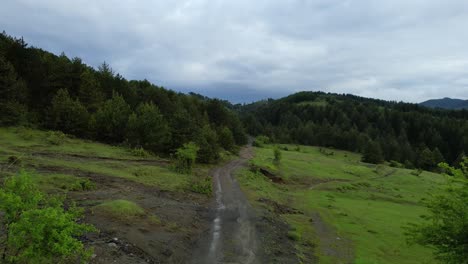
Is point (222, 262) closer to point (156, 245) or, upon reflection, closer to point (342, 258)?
point (156, 245)

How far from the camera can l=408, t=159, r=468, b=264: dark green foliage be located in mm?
19203

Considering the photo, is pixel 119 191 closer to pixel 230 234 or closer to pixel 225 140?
pixel 230 234

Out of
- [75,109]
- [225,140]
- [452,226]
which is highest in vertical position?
[75,109]

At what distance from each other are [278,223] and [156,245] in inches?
618

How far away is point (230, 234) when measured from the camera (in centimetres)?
3077

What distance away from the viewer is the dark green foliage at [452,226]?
19.2 metres

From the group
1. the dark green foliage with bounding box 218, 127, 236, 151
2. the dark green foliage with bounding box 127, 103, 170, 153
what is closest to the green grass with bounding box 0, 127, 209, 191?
the dark green foliage with bounding box 127, 103, 170, 153

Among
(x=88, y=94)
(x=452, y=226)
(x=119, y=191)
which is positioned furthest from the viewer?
(x=88, y=94)

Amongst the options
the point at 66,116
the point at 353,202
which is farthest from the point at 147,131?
the point at 353,202

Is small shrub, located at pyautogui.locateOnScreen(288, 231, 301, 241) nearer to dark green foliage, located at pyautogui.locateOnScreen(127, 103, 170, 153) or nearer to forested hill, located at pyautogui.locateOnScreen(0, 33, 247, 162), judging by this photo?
forested hill, located at pyautogui.locateOnScreen(0, 33, 247, 162)

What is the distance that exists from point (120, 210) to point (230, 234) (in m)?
9.36

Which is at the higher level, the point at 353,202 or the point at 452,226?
the point at 452,226

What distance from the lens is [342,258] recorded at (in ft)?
95.0

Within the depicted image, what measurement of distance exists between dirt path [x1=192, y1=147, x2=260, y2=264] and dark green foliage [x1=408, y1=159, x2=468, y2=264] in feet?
37.2
